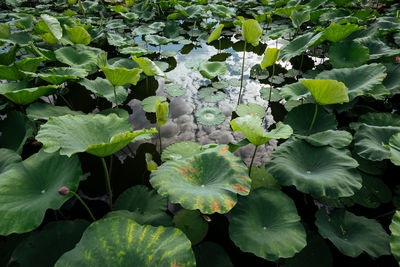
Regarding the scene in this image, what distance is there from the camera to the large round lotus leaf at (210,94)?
3.28m

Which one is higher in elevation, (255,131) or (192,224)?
(255,131)

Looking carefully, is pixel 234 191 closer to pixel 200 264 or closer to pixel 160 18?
pixel 200 264

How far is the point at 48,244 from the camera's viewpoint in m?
1.41

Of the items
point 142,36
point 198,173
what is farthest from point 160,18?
point 198,173

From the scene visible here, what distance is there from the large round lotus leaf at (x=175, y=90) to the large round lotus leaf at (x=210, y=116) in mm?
546

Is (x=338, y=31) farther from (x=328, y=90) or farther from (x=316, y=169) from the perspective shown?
(x=316, y=169)

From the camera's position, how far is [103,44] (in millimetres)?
4719

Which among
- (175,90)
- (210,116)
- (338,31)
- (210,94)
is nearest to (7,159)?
(210,116)

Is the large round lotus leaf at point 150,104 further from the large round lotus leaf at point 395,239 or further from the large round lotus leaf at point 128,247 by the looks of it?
the large round lotus leaf at point 395,239

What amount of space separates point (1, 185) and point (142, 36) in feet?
15.2

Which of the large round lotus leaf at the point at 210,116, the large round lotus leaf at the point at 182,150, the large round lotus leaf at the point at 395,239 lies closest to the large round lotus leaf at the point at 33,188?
the large round lotus leaf at the point at 182,150

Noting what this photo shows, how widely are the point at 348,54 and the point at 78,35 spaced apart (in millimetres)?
3714

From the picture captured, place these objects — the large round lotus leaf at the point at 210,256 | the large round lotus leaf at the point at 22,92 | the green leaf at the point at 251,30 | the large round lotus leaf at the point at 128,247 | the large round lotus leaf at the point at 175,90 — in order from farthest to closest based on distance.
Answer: the large round lotus leaf at the point at 175,90
the green leaf at the point at 251,30
the large round lotus leaf at the point at 22,92
the large round lotus leaf at the point at 210,256
the large round lotus leaf at the point at 128,247

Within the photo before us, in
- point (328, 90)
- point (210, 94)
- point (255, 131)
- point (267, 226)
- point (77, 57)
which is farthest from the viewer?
point (210, 94)
